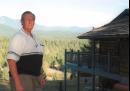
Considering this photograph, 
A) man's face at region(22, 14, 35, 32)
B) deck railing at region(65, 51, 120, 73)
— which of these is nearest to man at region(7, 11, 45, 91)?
man's face at region(22, 14, 35, 32)

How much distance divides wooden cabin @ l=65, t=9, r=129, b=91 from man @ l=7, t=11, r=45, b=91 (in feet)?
41.6

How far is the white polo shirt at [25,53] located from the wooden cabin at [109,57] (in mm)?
12699

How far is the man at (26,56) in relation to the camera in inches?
180

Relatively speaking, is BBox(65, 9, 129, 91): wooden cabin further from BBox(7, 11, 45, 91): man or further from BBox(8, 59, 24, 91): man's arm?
BBox(8, 59, 24, 91): man's arm

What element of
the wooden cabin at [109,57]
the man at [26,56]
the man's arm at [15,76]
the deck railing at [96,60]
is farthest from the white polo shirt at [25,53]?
the deck railing at [96,60]

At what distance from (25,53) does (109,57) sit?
609 inches

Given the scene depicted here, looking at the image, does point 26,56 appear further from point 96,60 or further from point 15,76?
point 96,60

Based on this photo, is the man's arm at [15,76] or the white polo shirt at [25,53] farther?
the white polo shirt at [25,53]

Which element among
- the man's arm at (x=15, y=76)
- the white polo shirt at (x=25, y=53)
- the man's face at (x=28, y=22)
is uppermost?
the man's face at (x=28, y=22)

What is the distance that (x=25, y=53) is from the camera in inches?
185

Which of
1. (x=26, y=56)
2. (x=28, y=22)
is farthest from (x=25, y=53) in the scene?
(x=28, y=22)

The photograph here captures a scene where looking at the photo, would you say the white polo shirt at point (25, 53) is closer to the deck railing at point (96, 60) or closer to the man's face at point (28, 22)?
the man's face at point (28, 22)

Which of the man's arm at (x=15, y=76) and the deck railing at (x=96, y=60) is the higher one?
the man's arm at (x=15, y=76)

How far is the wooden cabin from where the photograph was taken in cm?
1989
